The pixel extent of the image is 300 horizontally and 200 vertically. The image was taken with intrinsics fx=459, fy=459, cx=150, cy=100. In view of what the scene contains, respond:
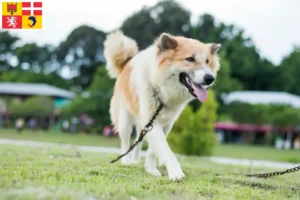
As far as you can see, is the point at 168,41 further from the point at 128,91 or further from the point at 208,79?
the point at 128,91

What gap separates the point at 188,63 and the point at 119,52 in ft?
7.41

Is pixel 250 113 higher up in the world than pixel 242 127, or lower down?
higher up

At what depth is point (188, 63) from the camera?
518 centimetres

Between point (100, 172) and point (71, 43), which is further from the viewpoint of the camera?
point (71, 43)

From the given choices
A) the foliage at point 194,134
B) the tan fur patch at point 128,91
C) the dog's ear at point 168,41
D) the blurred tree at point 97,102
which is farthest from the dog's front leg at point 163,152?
the blurred tree at point 97,102

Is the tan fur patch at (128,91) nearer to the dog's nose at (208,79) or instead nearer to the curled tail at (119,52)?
the curled tail at (119,52)

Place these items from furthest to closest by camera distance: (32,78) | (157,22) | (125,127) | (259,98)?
(32,78) < (157,22) < (259,98) < (125,127)

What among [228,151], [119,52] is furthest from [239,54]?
[119,52]

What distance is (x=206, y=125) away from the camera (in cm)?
1698

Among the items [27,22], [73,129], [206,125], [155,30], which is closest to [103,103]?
[73,129]

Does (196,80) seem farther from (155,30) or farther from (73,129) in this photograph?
(155,30)

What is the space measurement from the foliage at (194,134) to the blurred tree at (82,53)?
33000 mm

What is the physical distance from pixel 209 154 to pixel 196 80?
12.0 metres

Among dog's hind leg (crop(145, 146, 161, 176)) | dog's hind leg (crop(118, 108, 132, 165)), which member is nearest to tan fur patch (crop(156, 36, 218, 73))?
dog's hind leg (crop(145, 146, 161, 176))
